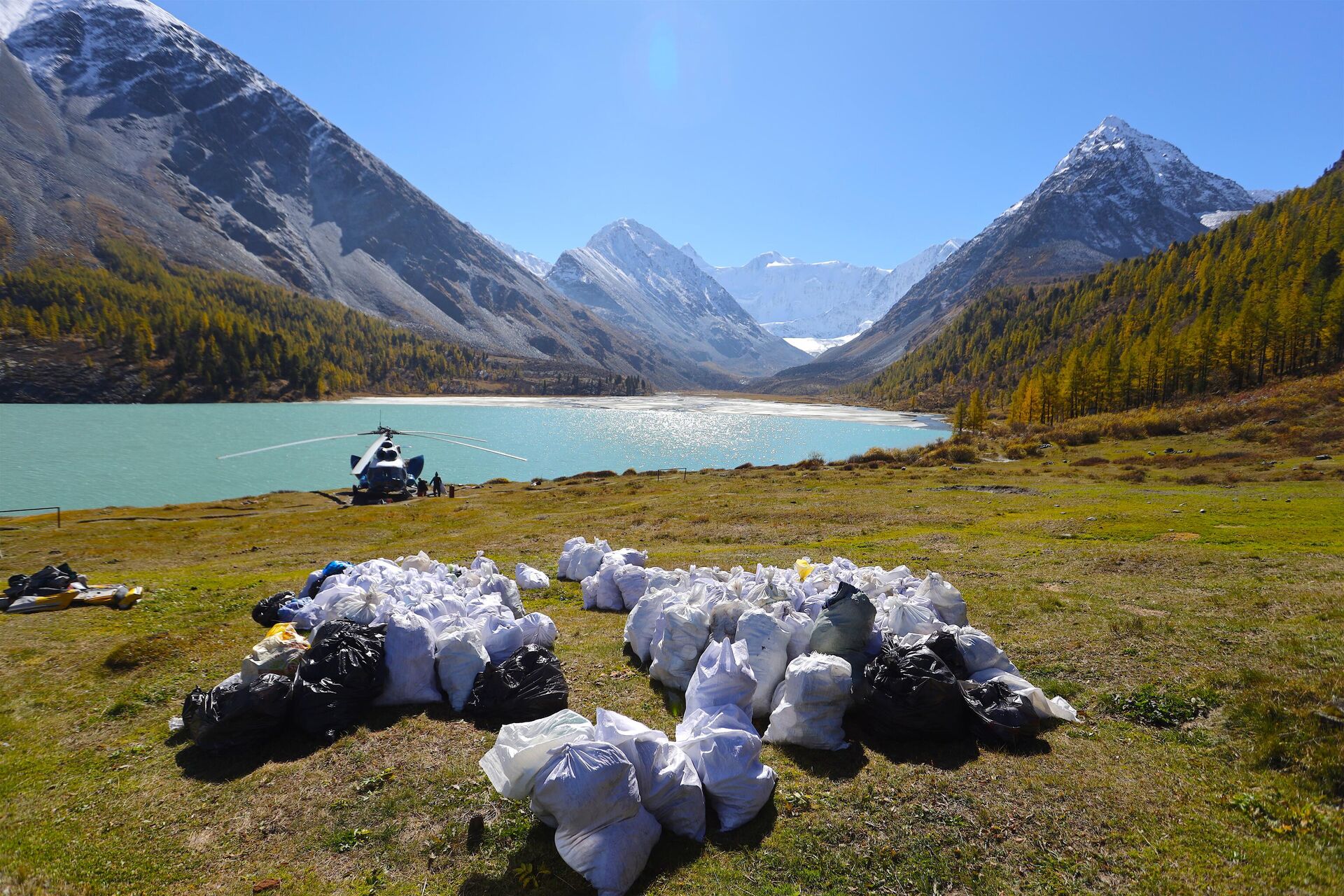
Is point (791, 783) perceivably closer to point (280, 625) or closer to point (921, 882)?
point (921, 882)

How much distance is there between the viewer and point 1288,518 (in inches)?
639

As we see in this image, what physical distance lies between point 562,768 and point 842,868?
2.62 meters

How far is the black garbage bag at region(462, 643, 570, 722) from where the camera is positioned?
282 inches

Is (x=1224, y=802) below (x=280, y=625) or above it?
above

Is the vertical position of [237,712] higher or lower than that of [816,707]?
lower

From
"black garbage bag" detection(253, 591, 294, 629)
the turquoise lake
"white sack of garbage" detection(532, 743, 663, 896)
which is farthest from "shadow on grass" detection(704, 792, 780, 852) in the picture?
the turquoise lake

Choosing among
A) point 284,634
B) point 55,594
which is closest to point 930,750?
point 284,634

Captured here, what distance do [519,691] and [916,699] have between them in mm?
4966

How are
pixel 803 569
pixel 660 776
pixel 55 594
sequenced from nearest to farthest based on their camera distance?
pixel 660 776
pixel 55 594
pixel 803 569

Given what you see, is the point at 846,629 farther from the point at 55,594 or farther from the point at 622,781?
the point at 55,594

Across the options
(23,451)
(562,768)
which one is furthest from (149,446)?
(562,768)

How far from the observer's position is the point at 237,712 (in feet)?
20.6

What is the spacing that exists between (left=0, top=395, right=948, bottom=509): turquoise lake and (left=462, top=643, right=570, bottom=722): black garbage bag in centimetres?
4625

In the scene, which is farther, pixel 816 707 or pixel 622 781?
pixel 816 707
